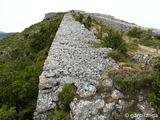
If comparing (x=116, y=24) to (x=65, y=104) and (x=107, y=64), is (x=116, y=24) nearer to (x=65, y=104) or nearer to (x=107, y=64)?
(x=107, y=64)

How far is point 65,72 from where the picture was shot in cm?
912

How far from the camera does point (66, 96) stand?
720cm

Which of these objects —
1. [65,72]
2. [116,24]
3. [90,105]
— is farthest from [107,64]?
[116,24]

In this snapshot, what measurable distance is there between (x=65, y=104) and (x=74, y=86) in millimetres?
1132

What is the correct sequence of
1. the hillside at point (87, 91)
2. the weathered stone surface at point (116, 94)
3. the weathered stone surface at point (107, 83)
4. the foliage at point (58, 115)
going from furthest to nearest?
the weathered stone surface at point (107, 83) → the weathered stone surface at point (116, 94) → the hillside at point (87, 91) → the foliage at point (58, 115)

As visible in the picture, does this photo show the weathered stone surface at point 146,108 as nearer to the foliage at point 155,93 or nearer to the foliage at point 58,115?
the foliage at point 155,93

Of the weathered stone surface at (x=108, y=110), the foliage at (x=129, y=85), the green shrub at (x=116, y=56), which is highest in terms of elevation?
the green shrub at (x=116, y=56)

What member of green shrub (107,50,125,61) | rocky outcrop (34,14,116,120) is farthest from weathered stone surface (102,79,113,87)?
green shrub (107,50,125,61)

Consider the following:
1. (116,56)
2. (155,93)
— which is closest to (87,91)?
(155,93)

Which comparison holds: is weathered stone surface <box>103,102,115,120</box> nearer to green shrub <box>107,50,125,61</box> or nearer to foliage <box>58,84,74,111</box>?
foliage <box>58,84,74,111</box>

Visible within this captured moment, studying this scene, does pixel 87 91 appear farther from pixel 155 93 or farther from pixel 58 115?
pixel 155 93

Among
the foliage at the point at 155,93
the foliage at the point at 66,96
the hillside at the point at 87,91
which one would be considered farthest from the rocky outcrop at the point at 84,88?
the foliage at the point at 155,93

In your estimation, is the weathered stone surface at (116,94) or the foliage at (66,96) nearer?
the foliage at (66,96)

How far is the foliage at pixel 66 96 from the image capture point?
283 inches
